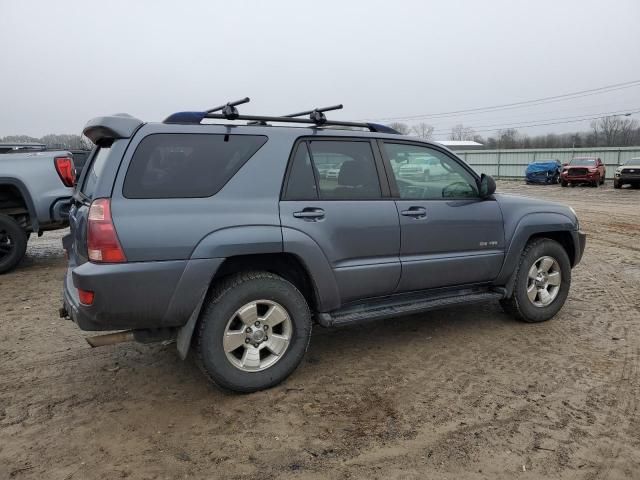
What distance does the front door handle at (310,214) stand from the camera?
3527 mm

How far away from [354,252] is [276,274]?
0.59 meters

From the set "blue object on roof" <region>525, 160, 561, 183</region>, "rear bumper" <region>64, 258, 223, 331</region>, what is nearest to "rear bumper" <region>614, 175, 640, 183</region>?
"blue object on roof" <region>525, 160, 561, 183</region>

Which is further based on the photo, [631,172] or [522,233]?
[631,172]

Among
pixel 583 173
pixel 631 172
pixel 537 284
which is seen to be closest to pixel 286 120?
pixel 537 284

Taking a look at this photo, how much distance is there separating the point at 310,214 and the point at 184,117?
3.55 ft

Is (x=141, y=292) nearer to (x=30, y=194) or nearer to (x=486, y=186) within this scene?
(x=486, y=186)

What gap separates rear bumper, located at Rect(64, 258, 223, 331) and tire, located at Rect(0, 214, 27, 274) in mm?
4442

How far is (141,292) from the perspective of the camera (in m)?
3.04

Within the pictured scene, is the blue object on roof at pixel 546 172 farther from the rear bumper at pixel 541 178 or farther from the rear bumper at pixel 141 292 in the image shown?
the rear bumper at pixel 141 292

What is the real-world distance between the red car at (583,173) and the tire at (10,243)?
87.8 ft

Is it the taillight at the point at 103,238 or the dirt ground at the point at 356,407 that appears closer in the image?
the dirt ground at the point at 356,407

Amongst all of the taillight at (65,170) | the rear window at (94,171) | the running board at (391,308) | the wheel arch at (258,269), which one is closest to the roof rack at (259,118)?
the rear window at (94,171)

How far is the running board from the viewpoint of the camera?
12.2 ft

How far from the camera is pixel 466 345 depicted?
4.34 meters
